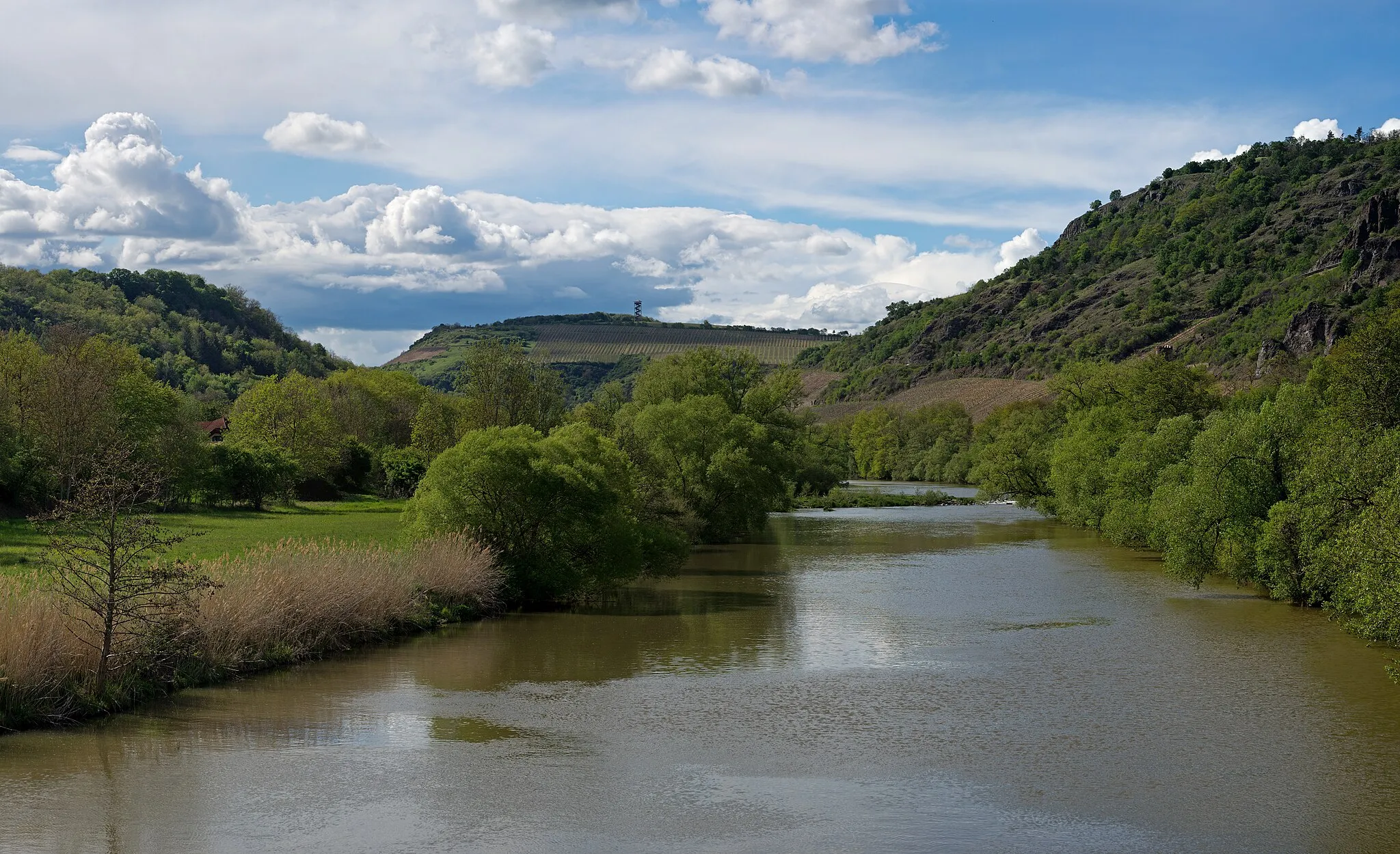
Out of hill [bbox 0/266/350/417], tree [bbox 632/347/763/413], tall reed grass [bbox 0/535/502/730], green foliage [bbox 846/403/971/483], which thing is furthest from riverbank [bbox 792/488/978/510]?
tall reed grass [bbox 0/535/502/730]

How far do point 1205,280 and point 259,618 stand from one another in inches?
5438

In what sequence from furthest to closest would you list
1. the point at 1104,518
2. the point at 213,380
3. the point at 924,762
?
the point at 213,380, the point at 1104,518, the point at 924,762

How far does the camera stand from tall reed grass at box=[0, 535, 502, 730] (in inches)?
733

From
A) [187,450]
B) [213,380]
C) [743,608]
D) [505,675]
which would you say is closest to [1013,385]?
[213,380]

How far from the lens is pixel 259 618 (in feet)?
78.5

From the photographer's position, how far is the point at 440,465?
34.8 meters

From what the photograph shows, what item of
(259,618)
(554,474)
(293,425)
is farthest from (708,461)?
(293,425)

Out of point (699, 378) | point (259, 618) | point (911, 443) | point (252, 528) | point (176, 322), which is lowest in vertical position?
point (252, 528)

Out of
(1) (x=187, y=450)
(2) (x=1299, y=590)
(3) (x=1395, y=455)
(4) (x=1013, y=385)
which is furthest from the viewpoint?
(4) (x=1013, y=385)

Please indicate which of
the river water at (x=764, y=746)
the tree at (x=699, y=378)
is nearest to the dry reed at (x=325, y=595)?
the river water at (x=764, y=746)

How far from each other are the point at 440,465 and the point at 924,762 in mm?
20583

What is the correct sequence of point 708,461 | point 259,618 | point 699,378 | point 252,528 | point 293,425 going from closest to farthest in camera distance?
point 259,618
point 252,528
point 708,461
point 699,378
point 293,425

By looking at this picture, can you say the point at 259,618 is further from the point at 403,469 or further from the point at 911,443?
the point at 911,443

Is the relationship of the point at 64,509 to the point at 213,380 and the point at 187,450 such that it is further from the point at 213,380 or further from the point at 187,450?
the point at 213,380
